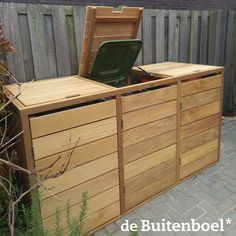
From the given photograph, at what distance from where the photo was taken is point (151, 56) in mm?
3396

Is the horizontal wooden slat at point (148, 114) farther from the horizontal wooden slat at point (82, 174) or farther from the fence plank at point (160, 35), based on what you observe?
the fence plank at point (160, 35)

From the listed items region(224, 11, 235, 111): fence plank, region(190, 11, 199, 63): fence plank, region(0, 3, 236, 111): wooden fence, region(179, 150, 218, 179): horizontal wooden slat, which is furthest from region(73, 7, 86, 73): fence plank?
region(224, 11, 235, 111): fence plank

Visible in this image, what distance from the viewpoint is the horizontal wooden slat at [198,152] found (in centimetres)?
283

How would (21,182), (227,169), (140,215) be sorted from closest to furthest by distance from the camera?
(21,182)
(140,215)
(227,169)

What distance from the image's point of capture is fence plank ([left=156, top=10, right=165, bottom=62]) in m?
3.30

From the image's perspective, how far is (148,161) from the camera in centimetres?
248

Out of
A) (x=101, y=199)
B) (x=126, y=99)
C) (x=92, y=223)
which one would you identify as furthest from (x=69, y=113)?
(x=92, y=223)

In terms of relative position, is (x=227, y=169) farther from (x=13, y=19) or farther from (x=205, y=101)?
(x=13, y=19)

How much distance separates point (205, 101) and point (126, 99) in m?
1.10

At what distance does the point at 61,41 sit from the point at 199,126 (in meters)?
1.67

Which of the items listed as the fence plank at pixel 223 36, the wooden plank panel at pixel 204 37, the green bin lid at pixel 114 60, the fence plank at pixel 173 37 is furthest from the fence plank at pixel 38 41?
the fence plank at pixel 223 36

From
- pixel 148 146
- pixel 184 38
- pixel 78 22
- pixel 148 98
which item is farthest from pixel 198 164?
pixel 78 22

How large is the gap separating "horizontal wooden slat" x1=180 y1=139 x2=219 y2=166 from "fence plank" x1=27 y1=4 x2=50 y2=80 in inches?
64.5

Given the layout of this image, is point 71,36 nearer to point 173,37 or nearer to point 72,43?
point 72,43
